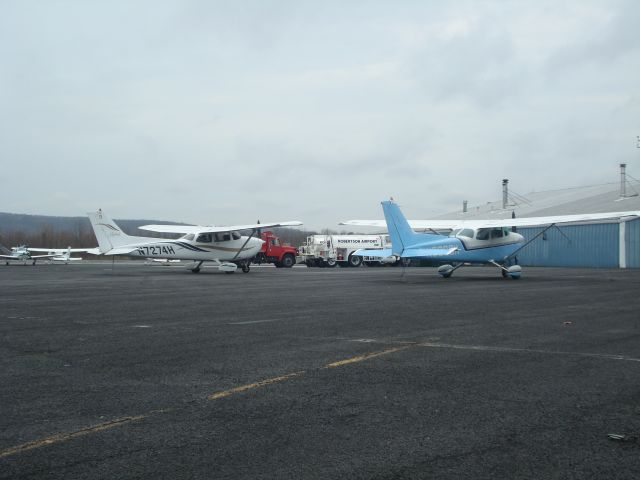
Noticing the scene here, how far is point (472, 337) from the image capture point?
9.84 m

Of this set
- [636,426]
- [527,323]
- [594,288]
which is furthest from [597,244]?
[636,426]

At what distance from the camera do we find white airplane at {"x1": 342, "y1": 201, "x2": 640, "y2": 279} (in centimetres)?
2512

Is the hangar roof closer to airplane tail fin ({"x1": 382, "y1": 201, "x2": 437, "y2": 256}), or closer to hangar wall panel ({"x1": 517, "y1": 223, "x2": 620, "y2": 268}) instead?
hangar wall panel ({"x1": 517, "y1": 223, "x2": 620, "y2": 268})

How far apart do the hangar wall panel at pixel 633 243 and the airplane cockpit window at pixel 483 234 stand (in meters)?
23.8

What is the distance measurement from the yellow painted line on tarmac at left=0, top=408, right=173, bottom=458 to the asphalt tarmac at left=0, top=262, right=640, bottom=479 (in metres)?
0.02

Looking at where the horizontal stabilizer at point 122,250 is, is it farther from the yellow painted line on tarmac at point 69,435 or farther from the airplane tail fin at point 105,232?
the yellow painted line on tarmac at point 69,435

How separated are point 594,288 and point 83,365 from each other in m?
18.2

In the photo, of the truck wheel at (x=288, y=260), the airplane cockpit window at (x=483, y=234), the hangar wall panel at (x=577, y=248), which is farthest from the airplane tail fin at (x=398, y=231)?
the truck wheel at (x=288, y=260)

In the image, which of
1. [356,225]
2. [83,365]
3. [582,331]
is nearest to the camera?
[83,365]

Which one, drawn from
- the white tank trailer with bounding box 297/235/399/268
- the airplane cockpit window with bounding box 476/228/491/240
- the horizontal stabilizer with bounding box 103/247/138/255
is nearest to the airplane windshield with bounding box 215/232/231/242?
the horizontal stabilizer with bounding box 103/247/138/255

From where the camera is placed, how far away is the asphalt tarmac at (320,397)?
424cm

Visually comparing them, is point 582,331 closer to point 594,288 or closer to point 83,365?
point 83,365

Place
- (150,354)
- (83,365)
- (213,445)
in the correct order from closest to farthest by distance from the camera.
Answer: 1. (213,445)
2. (83,365)
3. (150,354)

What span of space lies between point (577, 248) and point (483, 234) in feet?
88.3
